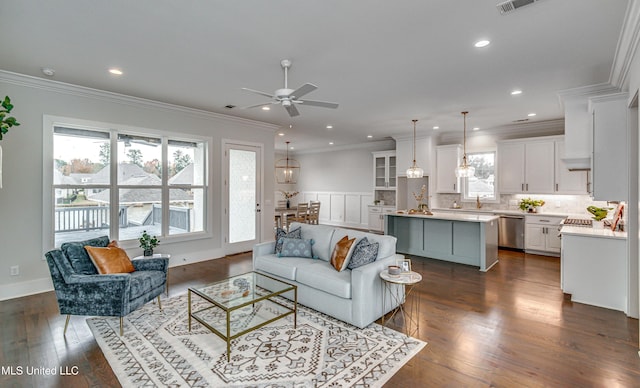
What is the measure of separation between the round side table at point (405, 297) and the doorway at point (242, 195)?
3.75 meters

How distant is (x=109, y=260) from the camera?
10.6ft

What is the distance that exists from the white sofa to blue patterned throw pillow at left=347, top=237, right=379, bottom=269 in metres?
0.08

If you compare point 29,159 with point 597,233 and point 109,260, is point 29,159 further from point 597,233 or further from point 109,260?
point 597,233

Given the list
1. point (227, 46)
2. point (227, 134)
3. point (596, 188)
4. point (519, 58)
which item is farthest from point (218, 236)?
point (596, 188)

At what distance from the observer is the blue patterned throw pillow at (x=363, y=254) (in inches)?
128

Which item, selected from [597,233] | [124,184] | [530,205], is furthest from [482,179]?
[124,184]

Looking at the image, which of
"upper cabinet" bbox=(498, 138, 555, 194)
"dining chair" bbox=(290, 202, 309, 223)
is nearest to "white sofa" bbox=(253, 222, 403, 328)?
"dining chair" bbox=(290, 202, 309, 223)

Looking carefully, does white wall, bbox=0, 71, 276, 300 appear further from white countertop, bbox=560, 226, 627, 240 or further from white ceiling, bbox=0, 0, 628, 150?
white countertop, bbox=560, 226, 627, 240

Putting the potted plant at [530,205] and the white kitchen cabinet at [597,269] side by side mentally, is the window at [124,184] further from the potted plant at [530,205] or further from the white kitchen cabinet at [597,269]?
the potted plant at [530,205]

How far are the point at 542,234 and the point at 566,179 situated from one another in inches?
48.2

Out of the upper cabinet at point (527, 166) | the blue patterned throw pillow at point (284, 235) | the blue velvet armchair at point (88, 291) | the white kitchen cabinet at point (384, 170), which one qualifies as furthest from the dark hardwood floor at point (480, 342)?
the white kitchen cabinet at point (384, 170)

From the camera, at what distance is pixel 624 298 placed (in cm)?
345

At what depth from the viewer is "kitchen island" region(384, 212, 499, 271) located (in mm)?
5160

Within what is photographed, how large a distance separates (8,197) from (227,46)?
3.48 meters
